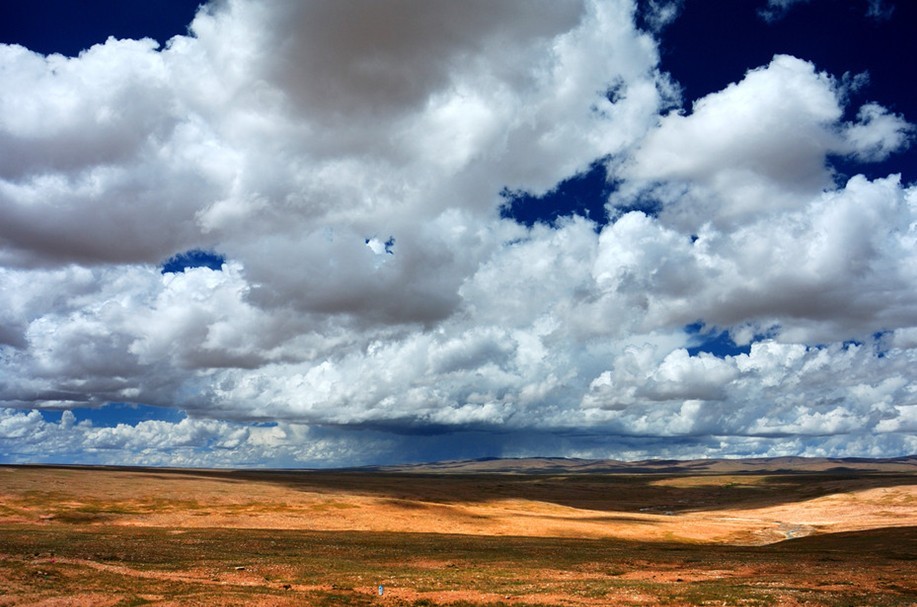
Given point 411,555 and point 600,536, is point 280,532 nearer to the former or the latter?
point 411,555

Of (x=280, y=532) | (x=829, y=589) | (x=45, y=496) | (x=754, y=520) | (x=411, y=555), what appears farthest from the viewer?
(x=754, y=520)

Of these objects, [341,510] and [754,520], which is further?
Answer: [754,520]

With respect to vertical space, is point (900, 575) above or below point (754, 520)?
above

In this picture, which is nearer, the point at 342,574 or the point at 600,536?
the point at 342,574

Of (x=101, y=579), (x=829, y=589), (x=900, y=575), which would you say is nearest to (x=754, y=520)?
(x=900, y=575)

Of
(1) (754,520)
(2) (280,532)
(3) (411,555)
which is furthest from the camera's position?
(1) (754,520)

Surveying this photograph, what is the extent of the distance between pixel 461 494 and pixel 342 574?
429ft

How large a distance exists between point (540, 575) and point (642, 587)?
901 centimetres

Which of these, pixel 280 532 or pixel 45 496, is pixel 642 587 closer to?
pixel 280 532

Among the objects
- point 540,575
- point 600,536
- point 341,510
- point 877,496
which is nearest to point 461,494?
point 341,510

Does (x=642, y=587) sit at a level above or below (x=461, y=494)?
above

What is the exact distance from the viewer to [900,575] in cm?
4656

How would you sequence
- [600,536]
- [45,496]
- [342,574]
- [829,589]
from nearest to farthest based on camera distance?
[829,589] → [342,574] → [600,536] → [45,496]

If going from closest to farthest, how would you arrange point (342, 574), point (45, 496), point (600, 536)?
point (342, 574), point (600, 536), point (45, 496)
